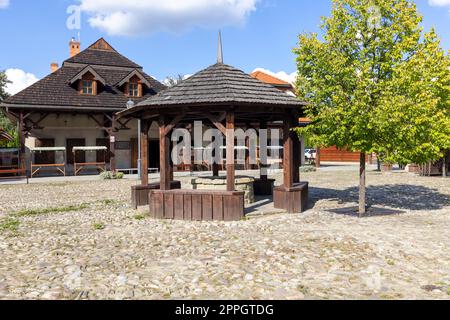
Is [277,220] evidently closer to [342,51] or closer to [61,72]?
[342,51]

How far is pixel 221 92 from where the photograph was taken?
9469 millimetres

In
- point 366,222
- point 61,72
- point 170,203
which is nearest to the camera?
point 366,222

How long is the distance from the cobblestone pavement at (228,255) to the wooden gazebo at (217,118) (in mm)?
542

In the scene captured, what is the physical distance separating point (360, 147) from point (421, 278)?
15.3 feet

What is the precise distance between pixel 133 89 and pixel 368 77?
19803 mm

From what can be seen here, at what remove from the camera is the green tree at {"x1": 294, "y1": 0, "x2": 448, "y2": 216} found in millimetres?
8703

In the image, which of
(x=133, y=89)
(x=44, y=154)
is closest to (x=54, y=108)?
(x=44, y=154)

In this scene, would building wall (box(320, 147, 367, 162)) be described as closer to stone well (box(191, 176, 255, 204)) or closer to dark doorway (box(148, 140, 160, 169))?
dark doorway (box(148, 140, 160, 169))

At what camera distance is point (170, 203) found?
958 centimetres

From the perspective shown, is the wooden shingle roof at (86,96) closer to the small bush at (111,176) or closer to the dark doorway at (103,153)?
the dark doorway at (103,153)

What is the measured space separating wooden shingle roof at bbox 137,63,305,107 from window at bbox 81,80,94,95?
15.6 m

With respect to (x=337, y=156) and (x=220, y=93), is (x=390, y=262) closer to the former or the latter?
(x=220, y=93)
